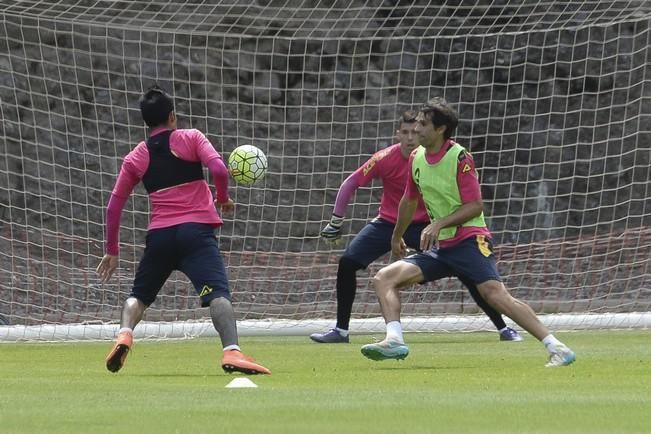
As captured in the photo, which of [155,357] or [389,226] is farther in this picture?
[389,226]

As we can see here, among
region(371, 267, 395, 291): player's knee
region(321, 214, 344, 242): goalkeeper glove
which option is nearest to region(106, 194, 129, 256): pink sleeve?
region(371, 267, 395, 291): player's knee

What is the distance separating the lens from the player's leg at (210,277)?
1034 centimetres

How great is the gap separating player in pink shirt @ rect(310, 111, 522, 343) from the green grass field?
42.4 inches

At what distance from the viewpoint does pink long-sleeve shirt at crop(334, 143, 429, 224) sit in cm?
1405

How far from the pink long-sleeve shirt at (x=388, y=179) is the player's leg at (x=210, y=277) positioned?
350cm

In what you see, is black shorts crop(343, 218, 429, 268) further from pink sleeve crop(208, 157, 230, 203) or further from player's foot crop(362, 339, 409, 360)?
pink sleeve crop(208, 157, 230, 203)

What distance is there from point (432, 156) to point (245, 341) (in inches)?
196

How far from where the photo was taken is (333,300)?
20.9m

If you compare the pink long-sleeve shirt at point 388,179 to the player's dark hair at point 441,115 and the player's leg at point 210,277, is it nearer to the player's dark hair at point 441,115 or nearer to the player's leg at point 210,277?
the player's dark hair at point 441,115

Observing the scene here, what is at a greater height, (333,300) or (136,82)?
(136,82)

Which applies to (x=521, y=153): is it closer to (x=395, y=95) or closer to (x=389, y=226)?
(x=395, y=95)

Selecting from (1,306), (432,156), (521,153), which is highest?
(432,156)

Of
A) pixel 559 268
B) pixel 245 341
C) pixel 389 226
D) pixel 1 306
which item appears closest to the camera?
pixel 389 226

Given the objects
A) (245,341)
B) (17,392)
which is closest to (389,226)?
(245,341)
